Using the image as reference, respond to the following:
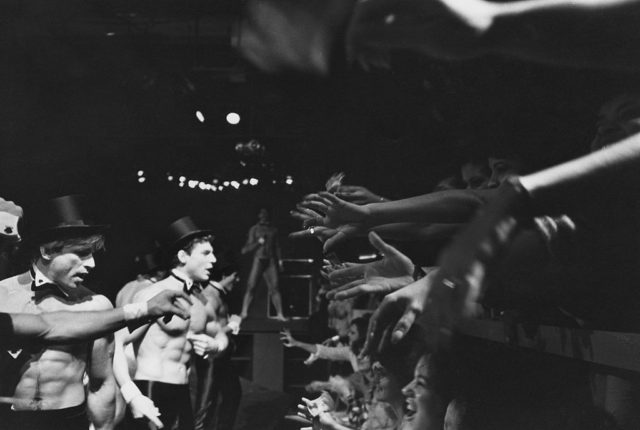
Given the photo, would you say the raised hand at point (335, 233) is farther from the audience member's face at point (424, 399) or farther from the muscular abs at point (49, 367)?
the muscular abs at point (49, 367)

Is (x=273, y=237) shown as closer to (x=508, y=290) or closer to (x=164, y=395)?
(x=164, y=395)

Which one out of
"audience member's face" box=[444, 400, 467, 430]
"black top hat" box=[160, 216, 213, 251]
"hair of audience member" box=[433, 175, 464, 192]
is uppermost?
"black top hat" box=[160, 216, 213, 251]

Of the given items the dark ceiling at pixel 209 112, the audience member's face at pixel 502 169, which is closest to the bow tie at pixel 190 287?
the dark ceiling at pixel 209 112

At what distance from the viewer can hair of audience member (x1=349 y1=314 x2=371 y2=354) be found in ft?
9.12

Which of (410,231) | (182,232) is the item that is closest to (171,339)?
(182,232)

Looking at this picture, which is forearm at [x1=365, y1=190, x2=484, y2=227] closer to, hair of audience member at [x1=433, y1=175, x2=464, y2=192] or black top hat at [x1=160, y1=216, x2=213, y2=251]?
hair of audience member at [x1=433, y1=175, x2=464, y2=192]

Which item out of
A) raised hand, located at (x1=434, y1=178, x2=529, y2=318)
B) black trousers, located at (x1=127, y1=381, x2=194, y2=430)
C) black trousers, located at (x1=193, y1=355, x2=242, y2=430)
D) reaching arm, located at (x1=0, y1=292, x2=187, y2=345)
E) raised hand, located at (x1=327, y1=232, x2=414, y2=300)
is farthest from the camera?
black trousers, located at (x1=193, y1=355, x2=242, y2=430)

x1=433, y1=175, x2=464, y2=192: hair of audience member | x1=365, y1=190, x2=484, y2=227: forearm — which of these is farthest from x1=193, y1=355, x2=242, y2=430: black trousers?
x1=365, y1=190, x2=484, y2=227: forearm

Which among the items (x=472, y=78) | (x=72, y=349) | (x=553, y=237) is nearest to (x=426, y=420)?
(x=472, y=78)

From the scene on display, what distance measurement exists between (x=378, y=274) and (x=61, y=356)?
1.58 m

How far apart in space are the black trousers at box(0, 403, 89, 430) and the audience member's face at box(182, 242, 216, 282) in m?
1.73

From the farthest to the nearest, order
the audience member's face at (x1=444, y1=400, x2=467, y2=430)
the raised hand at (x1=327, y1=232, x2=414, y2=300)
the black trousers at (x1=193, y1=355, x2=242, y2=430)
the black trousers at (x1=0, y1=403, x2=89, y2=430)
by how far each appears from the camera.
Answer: the black trousers at (x1=193, y1=355, x2=242, y2=430) → the black trousers at (x1=0, y1=403, x2=89, y2=430) → the audience member's face at (x1=444, y1=400, x2=467, y2=430) → the raised hand at (x1=327, y1=232, x2=414, y2=300)

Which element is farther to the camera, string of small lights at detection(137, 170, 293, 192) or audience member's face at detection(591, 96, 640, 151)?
string of small lights at detection(137, 170, 293, 192)

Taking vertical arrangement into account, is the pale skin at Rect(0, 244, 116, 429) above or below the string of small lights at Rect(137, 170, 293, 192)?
below
